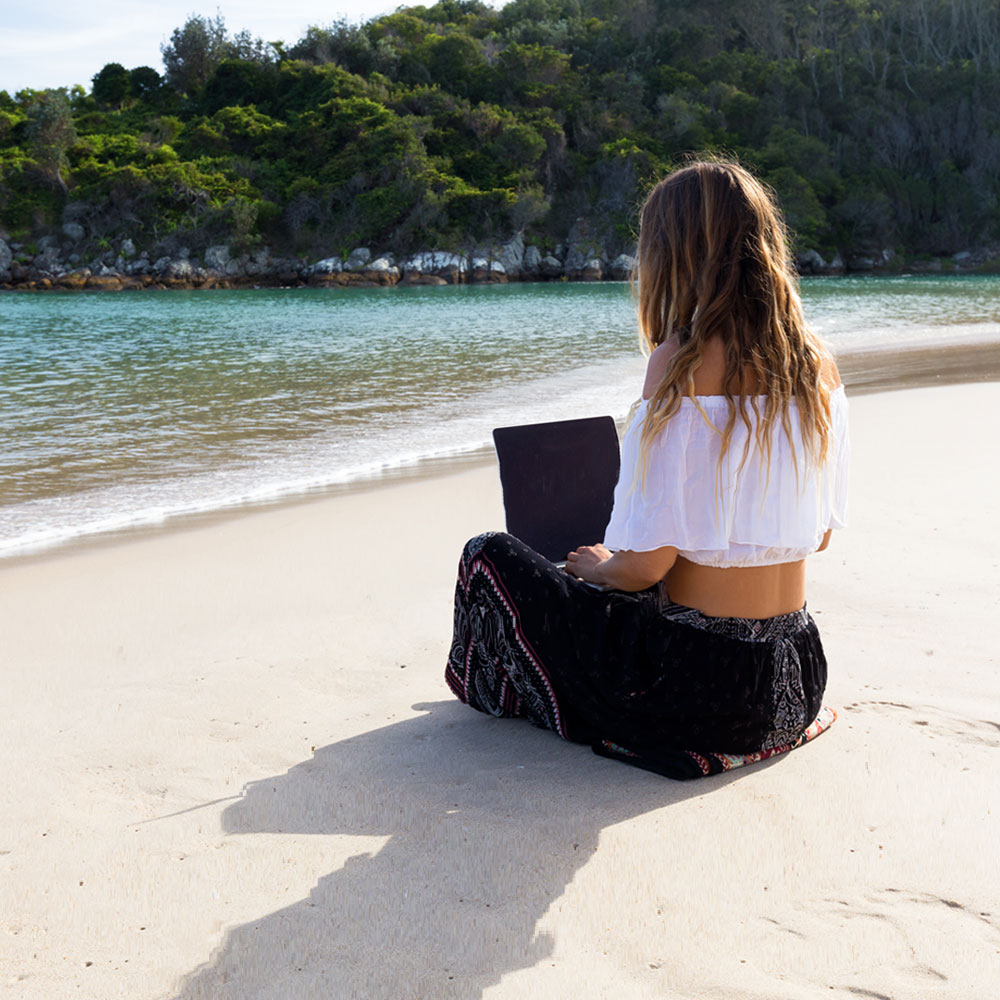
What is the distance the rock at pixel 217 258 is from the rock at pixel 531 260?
13.8 metres

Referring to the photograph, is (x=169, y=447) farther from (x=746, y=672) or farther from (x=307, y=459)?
(x=746, y=672)

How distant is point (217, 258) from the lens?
44.7m

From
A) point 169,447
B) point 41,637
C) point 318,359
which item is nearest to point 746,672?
point 41,637

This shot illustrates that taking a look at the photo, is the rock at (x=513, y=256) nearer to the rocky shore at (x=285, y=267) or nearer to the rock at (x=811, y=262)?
the rocky shore at (x=285, y=267)

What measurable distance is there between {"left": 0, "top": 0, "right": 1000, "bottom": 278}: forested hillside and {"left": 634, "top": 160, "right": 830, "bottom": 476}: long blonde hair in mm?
45359

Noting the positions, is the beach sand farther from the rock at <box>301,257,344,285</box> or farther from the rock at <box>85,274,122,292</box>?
the rock at <box>85,274,122,292</box>

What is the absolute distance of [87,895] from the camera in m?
1.62

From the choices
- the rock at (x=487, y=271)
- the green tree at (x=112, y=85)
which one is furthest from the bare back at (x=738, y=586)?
the green tree at (x=112, y=85)

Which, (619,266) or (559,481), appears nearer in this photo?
(559,481)

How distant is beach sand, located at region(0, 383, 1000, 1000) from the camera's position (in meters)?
1.45

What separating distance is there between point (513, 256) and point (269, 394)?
3875 centimetres

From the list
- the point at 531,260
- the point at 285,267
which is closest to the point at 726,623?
the point at 531,260

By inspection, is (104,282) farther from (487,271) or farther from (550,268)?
(550,268)

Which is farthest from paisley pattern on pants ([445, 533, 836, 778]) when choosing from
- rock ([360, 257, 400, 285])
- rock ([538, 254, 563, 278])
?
rock ([538, 254, 563, 278])
